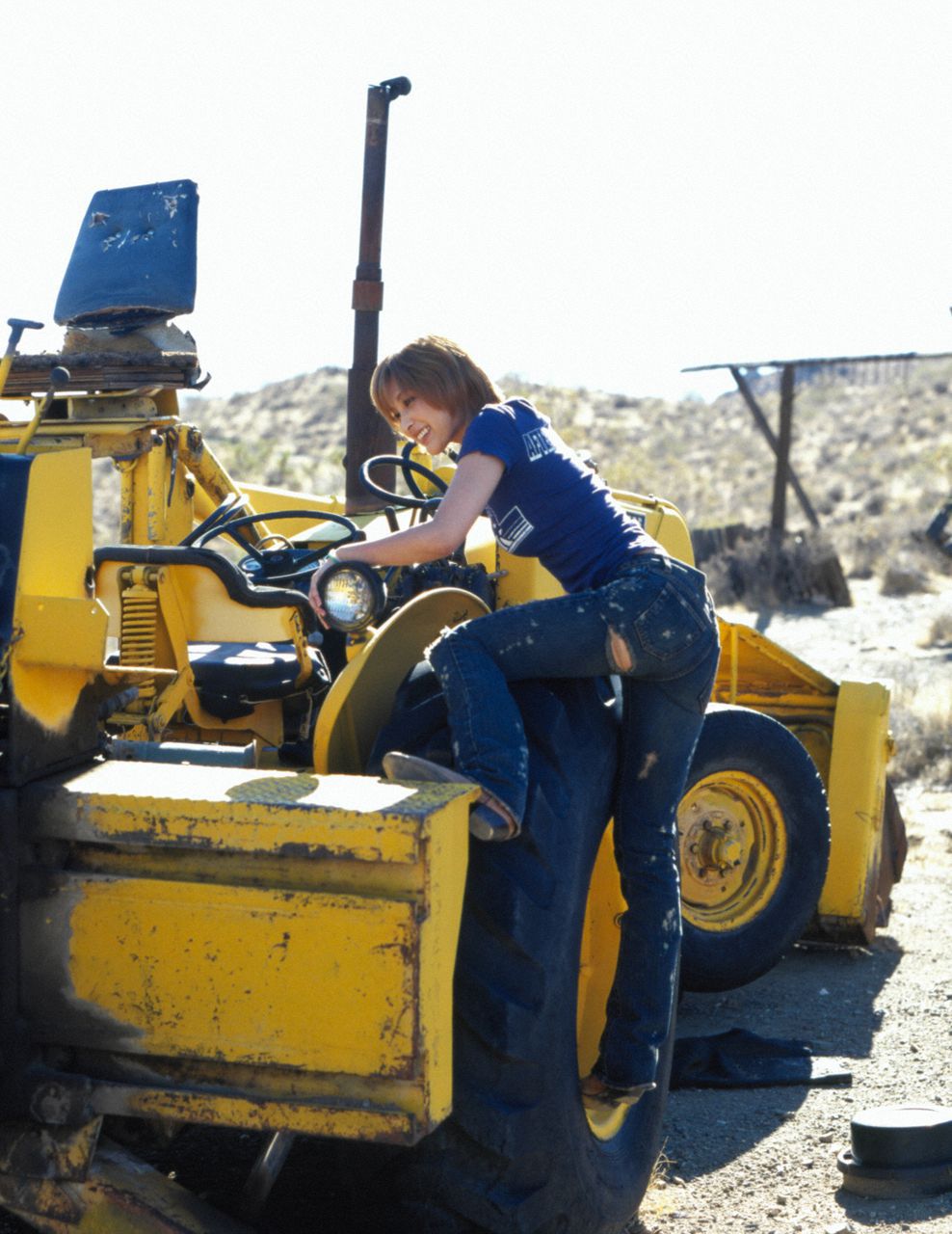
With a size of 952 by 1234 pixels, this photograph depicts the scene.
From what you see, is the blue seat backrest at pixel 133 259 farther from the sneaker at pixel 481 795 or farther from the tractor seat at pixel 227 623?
the sneaker at pixel 481 795

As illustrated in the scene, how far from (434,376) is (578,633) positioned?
67 centimetres

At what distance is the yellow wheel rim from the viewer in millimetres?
5523

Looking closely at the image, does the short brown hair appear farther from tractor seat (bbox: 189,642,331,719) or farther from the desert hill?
the desert hill

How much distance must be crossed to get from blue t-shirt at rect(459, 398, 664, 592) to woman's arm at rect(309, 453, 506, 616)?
0.09 metres

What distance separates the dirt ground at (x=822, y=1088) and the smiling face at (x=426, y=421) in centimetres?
193

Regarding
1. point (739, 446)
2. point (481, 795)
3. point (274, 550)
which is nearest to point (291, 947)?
point (481, 795)

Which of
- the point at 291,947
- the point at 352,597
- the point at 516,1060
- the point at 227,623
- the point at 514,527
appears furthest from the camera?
the point at 227,623

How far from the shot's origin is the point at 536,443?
3598 mm

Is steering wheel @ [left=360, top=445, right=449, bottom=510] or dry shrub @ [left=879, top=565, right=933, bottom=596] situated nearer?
steering wheel @ [left=360, top=445, right=449, bottom=510]

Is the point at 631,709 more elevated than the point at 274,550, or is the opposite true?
the point at 274,550

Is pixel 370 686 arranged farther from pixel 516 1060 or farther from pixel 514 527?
pixel 516 1060

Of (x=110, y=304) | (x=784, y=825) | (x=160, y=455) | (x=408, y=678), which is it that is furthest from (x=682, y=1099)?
(x=110, y=304)

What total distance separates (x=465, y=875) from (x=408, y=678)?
705 millimetres

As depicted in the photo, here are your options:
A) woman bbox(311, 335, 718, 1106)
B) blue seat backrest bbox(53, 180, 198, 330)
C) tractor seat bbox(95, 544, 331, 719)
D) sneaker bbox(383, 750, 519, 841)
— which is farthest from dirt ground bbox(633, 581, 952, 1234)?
blue seat backrest bbox(53, 180, 198, 330)
